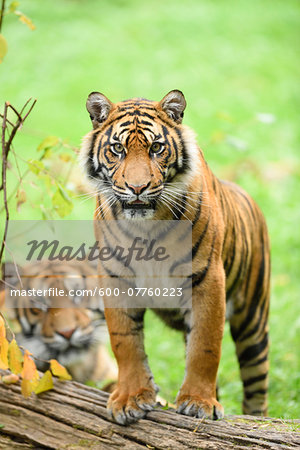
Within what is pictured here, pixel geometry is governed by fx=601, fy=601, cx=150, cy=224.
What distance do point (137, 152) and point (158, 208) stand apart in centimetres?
26

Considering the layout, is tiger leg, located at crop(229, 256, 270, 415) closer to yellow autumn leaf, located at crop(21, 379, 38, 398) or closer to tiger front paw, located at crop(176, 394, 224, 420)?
tiger front paw, located at crop(176, 394, 224, 420)

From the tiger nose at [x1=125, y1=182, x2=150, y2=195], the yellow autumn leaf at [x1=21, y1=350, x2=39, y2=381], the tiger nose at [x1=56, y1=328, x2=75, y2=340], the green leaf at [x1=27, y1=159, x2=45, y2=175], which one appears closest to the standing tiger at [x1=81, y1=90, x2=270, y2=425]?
the tiger nose at [x1=125, y1=182, x2=150, y2=195]

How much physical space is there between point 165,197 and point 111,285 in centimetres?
49

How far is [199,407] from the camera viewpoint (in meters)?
2.47

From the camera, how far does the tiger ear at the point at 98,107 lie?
2.45m

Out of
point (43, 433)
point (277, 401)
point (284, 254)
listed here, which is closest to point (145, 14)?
point (284, 254)

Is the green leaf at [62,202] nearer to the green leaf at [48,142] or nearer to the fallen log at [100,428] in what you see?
the green leaf at [48,142]

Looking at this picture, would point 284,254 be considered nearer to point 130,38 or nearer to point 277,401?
point 277,401

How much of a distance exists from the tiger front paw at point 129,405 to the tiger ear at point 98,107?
1.16 m

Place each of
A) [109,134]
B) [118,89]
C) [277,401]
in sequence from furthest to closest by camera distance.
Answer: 1. [118,89]
2. [277,401]
3. [109,134]

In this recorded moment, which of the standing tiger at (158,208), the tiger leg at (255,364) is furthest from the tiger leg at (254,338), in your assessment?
the standing tiger at (158,208)

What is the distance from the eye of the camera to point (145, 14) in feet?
39.7

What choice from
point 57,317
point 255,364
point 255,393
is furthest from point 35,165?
point 255,393

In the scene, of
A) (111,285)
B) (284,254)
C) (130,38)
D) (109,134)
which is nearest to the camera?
(109,134)
